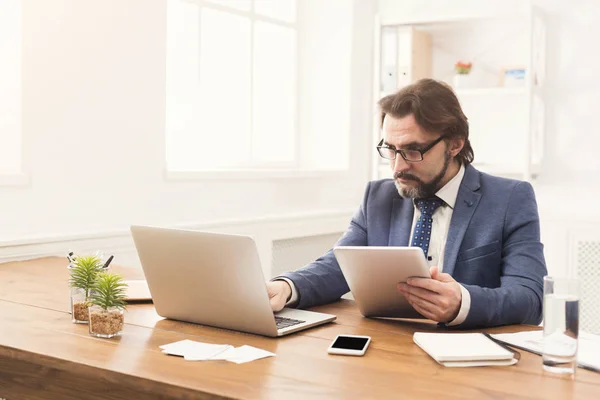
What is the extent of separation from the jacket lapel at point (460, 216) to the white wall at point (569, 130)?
1781mm

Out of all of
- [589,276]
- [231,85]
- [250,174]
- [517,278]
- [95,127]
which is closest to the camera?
[517,278]

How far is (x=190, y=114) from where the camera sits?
370 centimetres

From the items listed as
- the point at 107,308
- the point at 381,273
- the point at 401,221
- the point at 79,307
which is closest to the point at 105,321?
the point at 107,308

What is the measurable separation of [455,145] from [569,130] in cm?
179

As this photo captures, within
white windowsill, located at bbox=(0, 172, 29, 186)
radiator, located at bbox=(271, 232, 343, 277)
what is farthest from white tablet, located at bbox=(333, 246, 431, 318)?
radiator, located at bbox=(271, 232, 343, 277)

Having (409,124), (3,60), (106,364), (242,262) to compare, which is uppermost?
(3,60)

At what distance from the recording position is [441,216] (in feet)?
7.60

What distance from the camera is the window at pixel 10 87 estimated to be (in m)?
2.68

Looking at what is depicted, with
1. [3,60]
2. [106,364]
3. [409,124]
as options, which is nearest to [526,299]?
[409,124]

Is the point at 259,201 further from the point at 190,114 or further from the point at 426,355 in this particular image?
the point at 426,355

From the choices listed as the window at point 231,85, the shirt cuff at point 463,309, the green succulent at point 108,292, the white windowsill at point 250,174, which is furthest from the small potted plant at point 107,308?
the window at point 231,85

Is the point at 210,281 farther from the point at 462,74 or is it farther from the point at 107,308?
the point at 462,74

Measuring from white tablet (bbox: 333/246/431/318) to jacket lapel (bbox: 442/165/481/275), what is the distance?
338 mm

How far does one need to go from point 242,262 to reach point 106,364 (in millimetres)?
356
